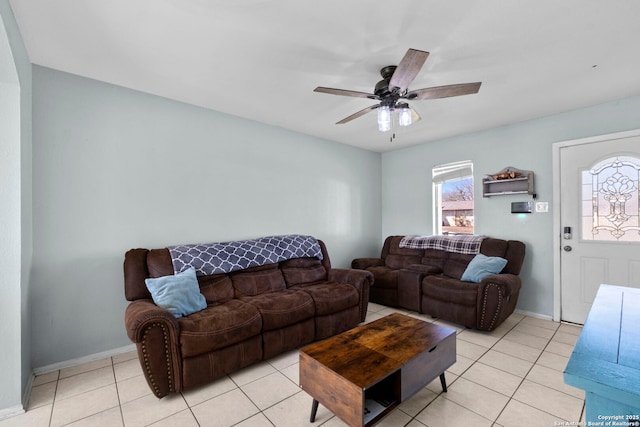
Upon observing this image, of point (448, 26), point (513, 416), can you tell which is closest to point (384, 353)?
point (513, 416)

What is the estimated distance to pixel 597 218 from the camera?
3.15 metres

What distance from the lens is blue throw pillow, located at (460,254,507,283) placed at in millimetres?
3268

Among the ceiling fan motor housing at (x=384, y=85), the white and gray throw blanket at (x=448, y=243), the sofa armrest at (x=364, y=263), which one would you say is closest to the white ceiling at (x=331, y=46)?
the ceiling fan motor housing at (x=384, y=85)

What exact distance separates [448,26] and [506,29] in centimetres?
39

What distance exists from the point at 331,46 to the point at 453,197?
3.27 metres

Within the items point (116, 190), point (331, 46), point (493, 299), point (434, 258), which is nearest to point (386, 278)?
point (434, 258)

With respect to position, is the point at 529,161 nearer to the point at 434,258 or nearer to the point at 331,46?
the point at 434,258

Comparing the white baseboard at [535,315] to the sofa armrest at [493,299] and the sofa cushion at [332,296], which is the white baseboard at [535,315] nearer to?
the sofa armrest at [493,299]

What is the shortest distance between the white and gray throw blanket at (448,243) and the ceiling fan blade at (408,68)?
2.54 meters

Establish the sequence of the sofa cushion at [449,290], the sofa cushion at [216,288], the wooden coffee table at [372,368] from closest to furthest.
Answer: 1. the wooden coffee table at [372,368]
2. the sofa cushion at [216,288]
3. the sofa cushion at [449,290]

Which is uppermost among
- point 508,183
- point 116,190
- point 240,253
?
point 508,183

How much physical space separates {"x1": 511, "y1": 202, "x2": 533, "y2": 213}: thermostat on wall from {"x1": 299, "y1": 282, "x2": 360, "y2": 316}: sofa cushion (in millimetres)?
2340

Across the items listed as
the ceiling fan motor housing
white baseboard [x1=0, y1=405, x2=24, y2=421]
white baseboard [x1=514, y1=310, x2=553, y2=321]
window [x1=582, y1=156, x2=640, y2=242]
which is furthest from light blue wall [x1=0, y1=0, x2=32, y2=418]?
window [x1=582, y1=156, x2=640, y2=242]

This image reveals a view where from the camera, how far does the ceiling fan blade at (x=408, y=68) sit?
5.14 feet
